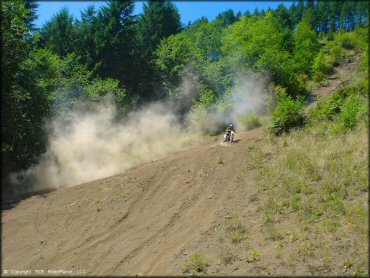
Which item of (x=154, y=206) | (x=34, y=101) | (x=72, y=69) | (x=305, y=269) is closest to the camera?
(x=305, y=269)

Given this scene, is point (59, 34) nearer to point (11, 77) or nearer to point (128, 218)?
point (11, 77)

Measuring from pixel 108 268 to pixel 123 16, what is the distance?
35.9m

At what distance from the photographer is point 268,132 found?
63.2 ft

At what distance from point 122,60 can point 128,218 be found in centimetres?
2981

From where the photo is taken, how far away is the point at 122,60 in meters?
41.5

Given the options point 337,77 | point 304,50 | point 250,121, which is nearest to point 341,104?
point 250,121

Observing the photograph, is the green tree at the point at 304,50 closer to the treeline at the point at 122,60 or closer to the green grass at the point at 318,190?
the treeline at the point at 122,60

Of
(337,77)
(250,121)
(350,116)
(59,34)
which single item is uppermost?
(59,34)

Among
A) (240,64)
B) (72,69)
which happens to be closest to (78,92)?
(72,69)

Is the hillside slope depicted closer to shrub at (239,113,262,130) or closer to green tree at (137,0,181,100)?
A: shrub at (239,113,262,130)

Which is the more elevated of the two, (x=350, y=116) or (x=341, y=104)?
(x=341, y=104)

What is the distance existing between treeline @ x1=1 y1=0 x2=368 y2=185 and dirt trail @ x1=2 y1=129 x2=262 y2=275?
18.5 feet

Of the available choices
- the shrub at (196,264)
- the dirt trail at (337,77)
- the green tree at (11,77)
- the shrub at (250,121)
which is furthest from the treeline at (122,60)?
the shrub at (196,264)

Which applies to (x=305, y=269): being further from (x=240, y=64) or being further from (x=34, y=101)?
(x=240, y=64)
